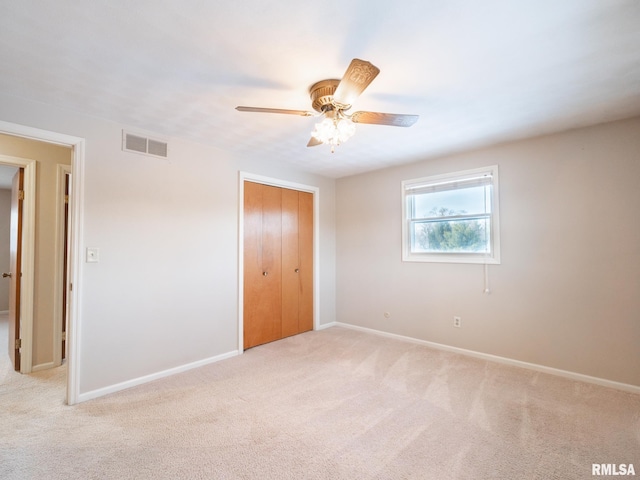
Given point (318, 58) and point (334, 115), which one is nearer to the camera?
point (318, 58)

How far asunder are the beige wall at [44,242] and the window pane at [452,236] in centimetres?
416

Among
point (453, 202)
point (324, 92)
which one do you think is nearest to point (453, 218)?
point (453, 202)

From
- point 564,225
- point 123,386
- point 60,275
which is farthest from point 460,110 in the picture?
point 60,275

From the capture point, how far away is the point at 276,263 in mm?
4109

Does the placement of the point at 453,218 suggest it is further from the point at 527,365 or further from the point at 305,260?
the point at 305,260

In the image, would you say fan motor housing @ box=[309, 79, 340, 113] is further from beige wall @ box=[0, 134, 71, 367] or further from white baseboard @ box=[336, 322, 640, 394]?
white baseboard @ box=[336, 322, 640, 394]

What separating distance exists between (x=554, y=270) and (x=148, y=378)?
406 centimetres

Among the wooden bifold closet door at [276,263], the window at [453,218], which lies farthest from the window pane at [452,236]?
the wooden bifold closet door at [276,263]

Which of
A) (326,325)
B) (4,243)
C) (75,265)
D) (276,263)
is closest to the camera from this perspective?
(75,265)

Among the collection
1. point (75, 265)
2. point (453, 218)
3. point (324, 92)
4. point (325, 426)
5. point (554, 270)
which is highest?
point (324, 92)

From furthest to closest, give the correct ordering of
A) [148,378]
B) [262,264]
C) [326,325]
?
[326,325]
[262,264]
[148,378]

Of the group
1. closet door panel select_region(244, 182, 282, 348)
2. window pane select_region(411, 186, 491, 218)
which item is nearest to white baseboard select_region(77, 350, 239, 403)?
closet door panel select_region(244, 182, 282, 348)

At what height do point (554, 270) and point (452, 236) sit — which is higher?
point (452, 236)

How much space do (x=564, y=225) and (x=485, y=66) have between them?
1.92 meters
